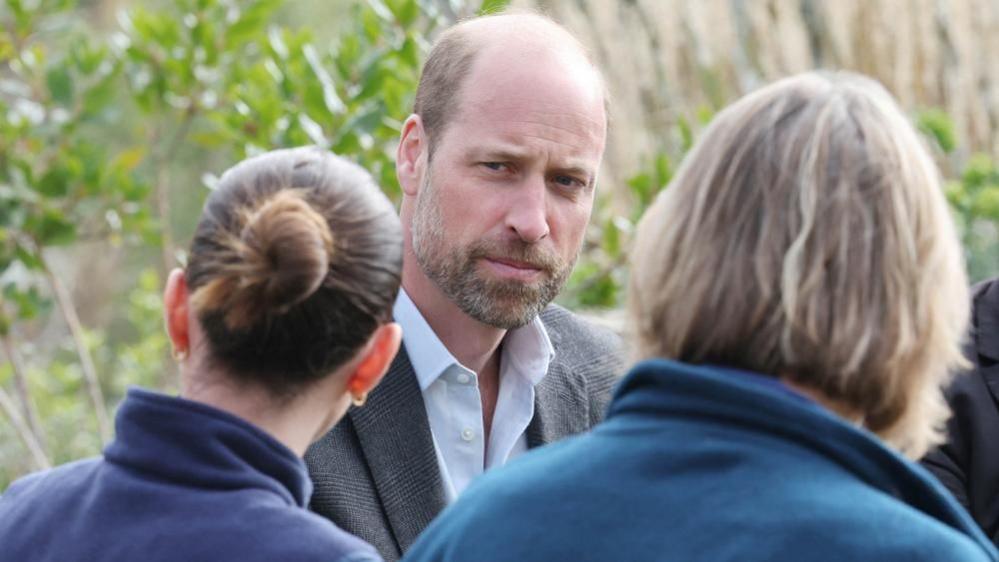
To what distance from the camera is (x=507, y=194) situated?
285 centimetres

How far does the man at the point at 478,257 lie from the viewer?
9.08 feet

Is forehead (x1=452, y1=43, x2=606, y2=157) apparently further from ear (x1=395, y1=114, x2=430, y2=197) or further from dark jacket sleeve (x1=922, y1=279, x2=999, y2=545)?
dark jacket sleeve (x1=922, y1=279, x2=999, y2=545)

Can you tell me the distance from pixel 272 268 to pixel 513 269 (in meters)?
1.10

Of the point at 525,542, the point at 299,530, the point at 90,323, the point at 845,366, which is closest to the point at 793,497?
the point at 845,366

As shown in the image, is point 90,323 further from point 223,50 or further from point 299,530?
point 299,530

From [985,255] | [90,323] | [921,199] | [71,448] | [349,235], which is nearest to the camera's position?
[921,199]

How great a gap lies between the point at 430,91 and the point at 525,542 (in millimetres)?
1561

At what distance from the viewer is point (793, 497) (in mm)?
1518

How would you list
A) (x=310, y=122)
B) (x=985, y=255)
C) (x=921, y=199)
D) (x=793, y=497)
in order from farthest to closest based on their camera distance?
(x=985, y=255) < (x=310, y=122) < (x=921, y=199) < (x=793, y=497)

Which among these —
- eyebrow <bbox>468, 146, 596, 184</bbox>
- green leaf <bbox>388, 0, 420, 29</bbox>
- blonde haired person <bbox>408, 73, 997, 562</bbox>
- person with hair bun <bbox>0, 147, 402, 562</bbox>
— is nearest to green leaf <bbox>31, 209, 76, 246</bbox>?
green leaf <bbox>388, 0, 420, 29</bbox>

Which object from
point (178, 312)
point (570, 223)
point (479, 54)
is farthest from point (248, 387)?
point (479, 54)

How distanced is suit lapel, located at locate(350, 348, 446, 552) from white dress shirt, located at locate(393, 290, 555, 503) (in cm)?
4

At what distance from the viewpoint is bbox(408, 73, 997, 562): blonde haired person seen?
153 centimetres

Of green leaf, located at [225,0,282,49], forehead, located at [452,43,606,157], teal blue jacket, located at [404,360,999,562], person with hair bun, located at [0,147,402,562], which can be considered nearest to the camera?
teal blue jacket, located at [404,360,999,562]
